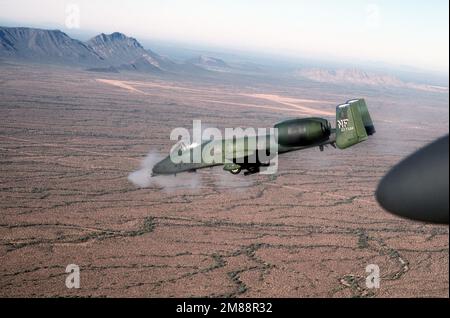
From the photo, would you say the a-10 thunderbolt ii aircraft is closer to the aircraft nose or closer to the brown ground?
the aircraft nose

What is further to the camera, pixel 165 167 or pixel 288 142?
pixel 165 167

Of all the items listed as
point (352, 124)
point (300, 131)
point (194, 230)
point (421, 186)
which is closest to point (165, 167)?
point (300, 131)

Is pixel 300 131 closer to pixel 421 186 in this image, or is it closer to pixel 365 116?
pixel 365 116

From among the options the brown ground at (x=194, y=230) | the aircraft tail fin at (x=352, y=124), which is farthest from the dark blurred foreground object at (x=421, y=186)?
the brown ground at (x=194, y=230)

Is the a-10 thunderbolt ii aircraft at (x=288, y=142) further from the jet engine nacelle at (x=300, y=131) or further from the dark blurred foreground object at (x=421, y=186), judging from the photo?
the dark blurred foreground object at (x=421, y=186)

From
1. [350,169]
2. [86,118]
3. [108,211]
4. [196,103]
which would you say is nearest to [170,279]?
[108,211]

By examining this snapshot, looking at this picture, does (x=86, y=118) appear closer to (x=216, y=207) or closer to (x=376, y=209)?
(x=216, y=207)

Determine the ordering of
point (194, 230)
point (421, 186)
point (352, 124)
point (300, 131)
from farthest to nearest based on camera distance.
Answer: point (194, 230), point (352, 124), point (300, 131), point (421, 186)
